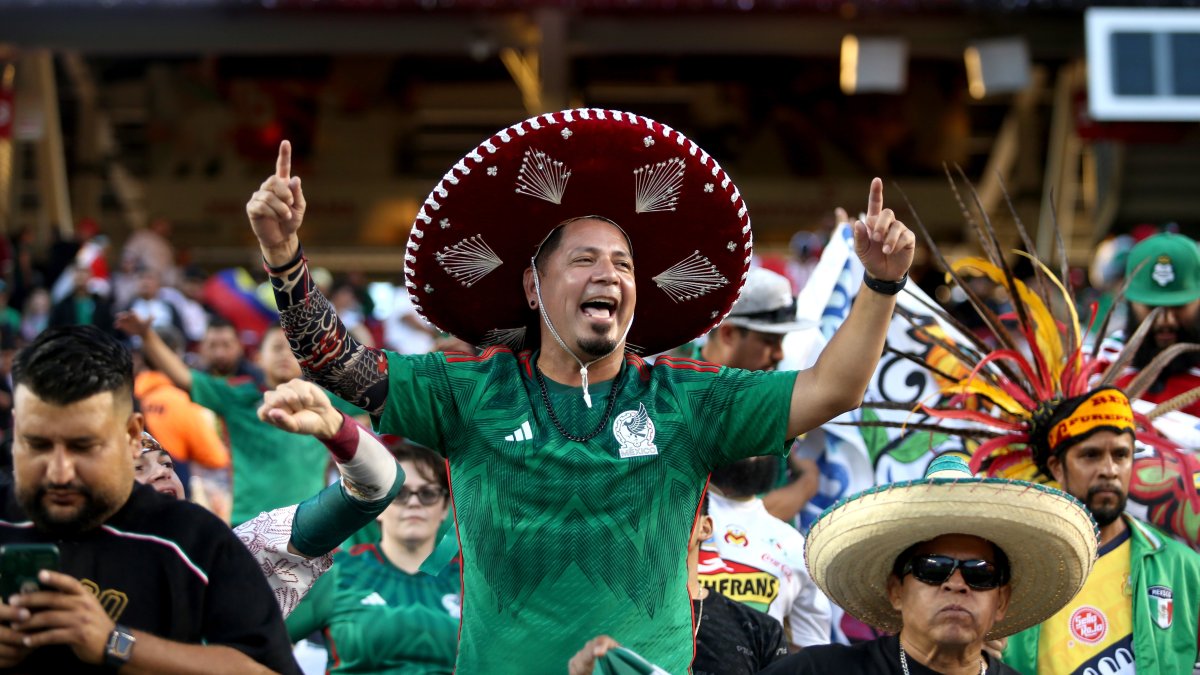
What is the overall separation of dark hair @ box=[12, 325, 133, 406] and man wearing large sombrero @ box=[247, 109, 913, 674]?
1.24 ft

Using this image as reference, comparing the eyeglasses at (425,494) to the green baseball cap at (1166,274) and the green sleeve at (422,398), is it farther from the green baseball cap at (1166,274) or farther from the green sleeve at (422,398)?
the green baseball cap at (1166,274)

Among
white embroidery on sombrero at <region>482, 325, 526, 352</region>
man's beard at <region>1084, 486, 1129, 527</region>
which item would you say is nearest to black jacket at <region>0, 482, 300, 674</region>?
white embroidery on sombrero at <region>482, 325, 526, 352</region>

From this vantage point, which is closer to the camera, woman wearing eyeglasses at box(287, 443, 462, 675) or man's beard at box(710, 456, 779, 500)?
woman wearing eyeglasses at box(287, 443, 462, 675)

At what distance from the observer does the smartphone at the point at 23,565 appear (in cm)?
320

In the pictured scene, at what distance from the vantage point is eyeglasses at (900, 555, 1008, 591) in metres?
4.32

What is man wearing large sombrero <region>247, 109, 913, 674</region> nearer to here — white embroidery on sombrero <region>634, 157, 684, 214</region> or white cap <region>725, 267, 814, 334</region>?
white embroidery on sombrero <region>634, 157, 684, 214</region>

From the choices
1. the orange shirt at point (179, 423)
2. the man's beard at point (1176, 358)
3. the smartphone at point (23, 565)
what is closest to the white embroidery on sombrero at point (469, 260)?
the smartphone at point (23, 565)

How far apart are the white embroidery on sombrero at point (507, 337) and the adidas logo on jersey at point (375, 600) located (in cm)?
171

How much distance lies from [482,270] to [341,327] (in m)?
0.50

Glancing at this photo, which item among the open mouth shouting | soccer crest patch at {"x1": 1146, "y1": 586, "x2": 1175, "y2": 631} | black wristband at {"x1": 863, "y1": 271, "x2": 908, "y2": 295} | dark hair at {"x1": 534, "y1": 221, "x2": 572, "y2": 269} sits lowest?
soccer crest patch at {"x1": 1146, "y1": 586, "x2": 1175, "y2": 631}

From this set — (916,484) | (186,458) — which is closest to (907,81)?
(186,458)

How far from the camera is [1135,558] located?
5328 mm

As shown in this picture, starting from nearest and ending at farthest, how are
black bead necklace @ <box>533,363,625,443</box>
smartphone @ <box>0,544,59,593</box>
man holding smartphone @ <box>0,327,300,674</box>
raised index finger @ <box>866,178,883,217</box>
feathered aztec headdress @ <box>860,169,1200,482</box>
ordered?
smartphone @ <box>0,544,59,593</box>, man holding smartphone @ <box>0,327,300,674</box>, raised index finger @ <box>866,178,883,217</box>, black bead necklace @ <box>533,363,625,443</box>, feathered aztec headdress @ <box>860,169,1200,482</box>

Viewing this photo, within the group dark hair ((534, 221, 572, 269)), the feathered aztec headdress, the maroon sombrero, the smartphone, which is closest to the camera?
the smartphone
